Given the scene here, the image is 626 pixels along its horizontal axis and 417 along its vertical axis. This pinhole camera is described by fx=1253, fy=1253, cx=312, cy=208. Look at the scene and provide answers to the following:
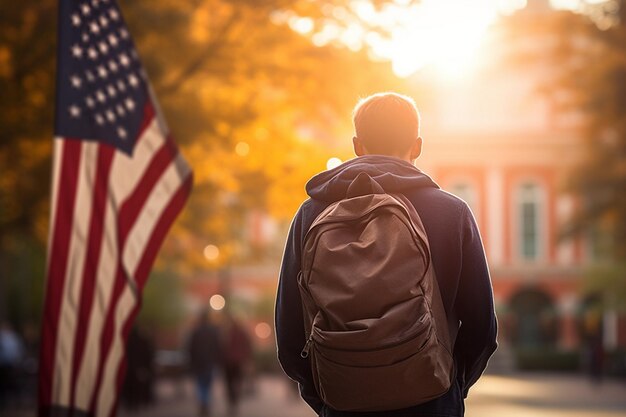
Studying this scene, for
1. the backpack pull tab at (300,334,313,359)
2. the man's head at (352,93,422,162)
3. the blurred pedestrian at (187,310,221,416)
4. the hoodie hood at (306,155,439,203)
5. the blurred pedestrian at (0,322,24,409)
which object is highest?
the man's head at (352,93,422,162)

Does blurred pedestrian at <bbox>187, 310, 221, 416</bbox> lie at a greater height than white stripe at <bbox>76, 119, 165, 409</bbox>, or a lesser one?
lesser

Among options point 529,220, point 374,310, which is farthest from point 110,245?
point 529,220

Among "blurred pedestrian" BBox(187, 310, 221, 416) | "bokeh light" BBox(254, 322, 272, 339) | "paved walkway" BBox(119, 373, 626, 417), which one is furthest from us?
"bokeh light" BBox(254, 322, 272, 339)

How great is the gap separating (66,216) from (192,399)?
22.3m

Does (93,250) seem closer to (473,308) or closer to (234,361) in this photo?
(473,308)

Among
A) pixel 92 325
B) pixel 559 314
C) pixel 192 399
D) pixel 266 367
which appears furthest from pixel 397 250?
pixel 559 314

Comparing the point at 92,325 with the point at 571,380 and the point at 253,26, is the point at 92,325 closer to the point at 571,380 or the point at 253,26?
the point at 253,26

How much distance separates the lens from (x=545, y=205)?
6450cm

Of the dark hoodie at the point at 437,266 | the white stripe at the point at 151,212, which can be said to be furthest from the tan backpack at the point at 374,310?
the white stripe at the point at 151,212

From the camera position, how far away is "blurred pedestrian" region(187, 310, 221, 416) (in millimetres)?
20109

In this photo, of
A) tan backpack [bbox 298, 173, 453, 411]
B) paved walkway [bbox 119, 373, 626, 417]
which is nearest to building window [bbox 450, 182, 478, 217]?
paved walkway [bbox 119, 373, 626, 417]

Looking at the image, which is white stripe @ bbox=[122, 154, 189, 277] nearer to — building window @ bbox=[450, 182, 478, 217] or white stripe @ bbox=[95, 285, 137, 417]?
white stripe @ bbox=[95, 285, 137, 417]

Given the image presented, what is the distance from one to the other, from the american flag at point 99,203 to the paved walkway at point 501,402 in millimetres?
14753

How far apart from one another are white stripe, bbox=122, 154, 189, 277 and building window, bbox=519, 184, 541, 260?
194 feet
